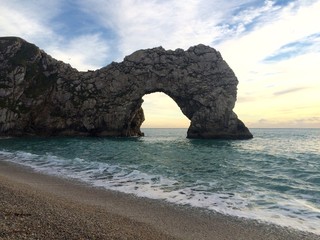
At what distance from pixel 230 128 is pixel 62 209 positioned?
83437 millimetres

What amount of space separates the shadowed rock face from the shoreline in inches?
3077


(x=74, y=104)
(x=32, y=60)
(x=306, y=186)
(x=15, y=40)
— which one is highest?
(x=15, y=40)

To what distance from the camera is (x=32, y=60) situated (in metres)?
97.8

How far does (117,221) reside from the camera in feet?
Answer: 38.4

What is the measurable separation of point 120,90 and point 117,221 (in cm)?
8576

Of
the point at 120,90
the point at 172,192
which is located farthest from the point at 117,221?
the point at 120,90

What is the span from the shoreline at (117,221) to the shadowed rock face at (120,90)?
78.2 metres

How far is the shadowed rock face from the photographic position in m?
91.6

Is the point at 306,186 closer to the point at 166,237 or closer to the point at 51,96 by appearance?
the point at 166,237

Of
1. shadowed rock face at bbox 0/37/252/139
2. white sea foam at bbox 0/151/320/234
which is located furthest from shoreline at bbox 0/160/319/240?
shadowed rock face at bbox 0/37/252/139

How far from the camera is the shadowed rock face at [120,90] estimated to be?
300 ft

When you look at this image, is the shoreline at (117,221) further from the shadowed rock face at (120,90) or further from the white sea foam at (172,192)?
the shadowed rock face at (120,90)

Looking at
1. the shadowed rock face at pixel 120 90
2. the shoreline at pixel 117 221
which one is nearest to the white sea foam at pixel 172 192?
the shoreline at pixel 117 221

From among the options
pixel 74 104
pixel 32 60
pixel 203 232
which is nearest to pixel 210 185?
pixel 203 232
